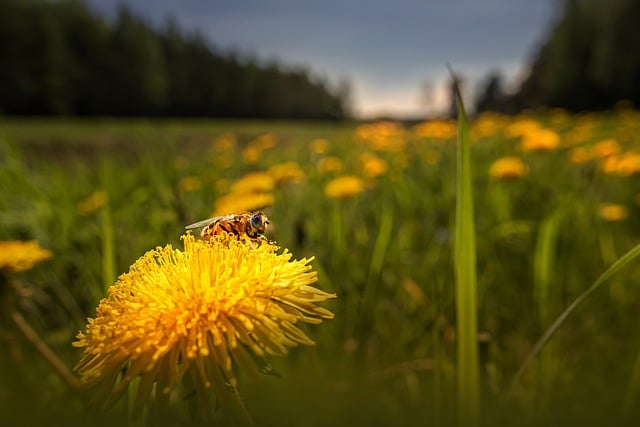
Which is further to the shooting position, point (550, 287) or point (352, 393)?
point (550, 287)

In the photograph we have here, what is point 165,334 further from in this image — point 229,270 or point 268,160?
point 268,160

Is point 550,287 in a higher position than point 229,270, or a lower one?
lower

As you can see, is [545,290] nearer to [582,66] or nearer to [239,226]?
[239,226]

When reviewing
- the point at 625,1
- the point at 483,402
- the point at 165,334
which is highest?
the point at 625,1

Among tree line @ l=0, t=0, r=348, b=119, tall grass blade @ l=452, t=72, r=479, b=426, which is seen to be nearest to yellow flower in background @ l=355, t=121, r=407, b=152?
tall grass blade @ l=452, t=72, r=479, b=426

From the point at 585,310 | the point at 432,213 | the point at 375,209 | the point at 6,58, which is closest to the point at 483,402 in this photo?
the point at 585,310

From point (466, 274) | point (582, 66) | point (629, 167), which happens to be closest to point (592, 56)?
point (582, 66)

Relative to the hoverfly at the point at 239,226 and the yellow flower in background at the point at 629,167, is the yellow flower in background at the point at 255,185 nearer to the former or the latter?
the hoverfly at the point at 239,226

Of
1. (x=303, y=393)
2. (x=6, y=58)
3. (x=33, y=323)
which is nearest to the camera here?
(x=303, y=393)
